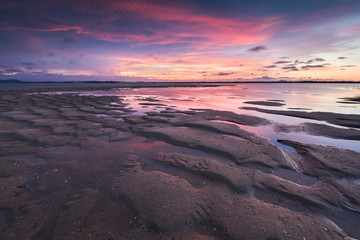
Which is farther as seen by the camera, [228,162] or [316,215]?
[228,162]

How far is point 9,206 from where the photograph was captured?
3992 millimetres

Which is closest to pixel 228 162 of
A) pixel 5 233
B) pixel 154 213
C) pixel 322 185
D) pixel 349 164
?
pixel 322 185

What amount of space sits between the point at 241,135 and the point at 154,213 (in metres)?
7.33

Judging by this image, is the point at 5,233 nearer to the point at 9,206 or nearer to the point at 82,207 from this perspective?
the point at 9,206

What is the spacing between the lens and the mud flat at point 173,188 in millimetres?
3510

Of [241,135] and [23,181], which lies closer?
[23,181]

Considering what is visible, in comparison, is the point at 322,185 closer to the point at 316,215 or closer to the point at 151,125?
the point at 316,215

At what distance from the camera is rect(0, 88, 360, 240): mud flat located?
3510 millimetres

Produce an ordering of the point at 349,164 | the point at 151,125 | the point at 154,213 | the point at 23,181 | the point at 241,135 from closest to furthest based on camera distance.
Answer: the point at 154,213, the point at 23,181, the point at 349,164, the point at 241,135, the point at 151,125

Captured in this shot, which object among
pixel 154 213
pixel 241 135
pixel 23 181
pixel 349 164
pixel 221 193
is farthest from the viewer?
pixel 241 135

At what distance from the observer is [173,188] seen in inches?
186

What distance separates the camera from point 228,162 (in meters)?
6.49

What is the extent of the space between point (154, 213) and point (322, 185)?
17.1 feet

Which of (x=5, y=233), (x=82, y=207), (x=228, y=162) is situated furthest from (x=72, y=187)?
(x=228, y=162)
